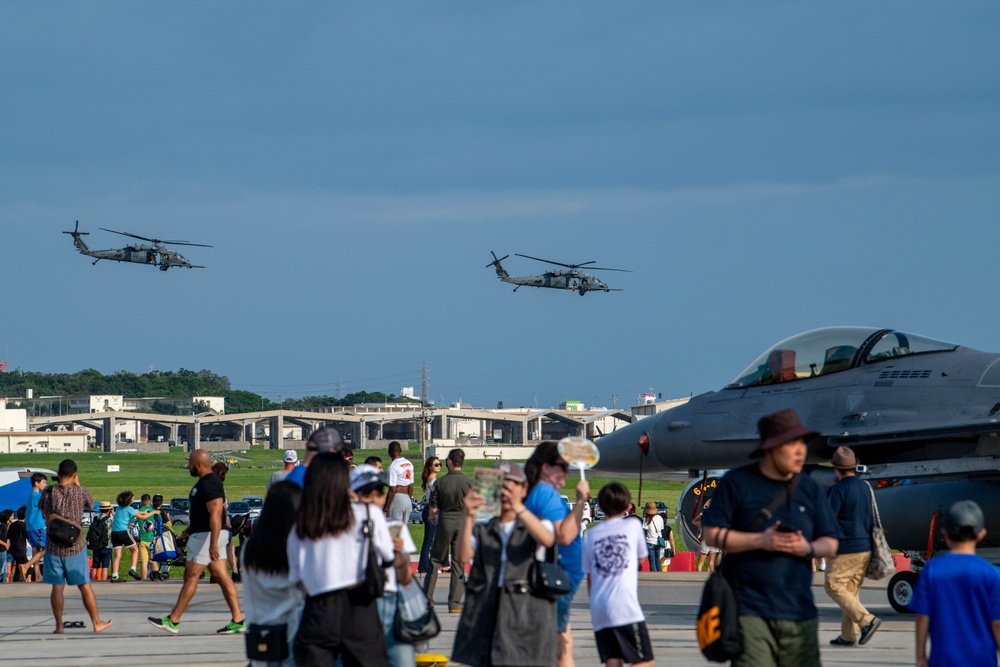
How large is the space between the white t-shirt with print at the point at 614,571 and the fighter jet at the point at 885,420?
6.21m

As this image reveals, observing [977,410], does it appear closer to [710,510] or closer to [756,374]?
[756,374]

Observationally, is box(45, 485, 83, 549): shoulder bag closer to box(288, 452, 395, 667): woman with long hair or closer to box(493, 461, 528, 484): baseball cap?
box(288, 452, 395, 667): woman with long hair

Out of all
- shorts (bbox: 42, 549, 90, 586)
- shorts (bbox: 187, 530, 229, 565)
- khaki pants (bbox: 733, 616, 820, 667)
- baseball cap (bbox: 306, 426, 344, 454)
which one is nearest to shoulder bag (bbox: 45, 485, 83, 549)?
shorts (bbox: 42, 549, 90, 586)

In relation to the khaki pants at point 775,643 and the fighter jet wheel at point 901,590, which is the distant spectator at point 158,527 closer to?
the fighter jet wheel at point 901,590

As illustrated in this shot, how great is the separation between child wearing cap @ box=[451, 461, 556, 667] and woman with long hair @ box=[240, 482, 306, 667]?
0.94 m

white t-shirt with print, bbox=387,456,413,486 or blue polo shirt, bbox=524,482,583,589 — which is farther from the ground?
white t-shirt with print, bbox=387,456,413,486

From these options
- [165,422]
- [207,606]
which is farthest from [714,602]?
[165,422]

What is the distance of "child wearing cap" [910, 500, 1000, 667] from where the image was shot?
5.83 meters

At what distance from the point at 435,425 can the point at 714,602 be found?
188 metres

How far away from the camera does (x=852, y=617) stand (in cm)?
1055

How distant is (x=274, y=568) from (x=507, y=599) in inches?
51.7

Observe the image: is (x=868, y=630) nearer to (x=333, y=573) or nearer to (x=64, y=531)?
(x=333, y=573)

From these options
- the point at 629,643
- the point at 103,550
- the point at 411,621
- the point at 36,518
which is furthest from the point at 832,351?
the point at 103,550

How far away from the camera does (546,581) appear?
6.49 metres
